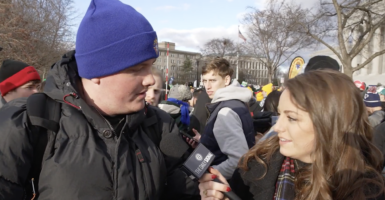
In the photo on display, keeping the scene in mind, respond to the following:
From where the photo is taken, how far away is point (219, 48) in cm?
4906

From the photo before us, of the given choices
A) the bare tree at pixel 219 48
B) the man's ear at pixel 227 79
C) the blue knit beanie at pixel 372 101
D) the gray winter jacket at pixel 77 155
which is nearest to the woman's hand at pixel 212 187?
the gray winter jacket at pixel 77 155

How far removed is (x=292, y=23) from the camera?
19.2 m

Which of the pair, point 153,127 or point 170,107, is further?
point 170,107

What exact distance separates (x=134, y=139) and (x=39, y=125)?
1.54ft

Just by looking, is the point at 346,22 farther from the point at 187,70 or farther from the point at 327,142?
the point at 187,70

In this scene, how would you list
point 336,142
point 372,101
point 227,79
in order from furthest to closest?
point 372,101, point 227,79, point 336,142

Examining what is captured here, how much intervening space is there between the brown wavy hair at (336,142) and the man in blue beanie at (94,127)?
923 mm

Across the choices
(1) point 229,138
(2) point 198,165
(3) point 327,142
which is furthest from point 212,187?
(1) point 229,138

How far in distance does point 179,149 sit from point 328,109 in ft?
3.22

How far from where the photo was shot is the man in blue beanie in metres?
1.42

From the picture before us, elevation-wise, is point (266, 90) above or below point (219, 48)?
below

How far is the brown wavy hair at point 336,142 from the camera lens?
6.52 feet

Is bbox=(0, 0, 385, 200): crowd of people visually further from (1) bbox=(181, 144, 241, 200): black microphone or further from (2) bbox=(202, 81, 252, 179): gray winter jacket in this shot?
(2) bbox=(202, 81, 252, 179): gray winter jacket

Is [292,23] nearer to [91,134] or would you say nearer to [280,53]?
[280,53]
